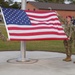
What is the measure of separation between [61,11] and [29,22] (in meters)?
49.2

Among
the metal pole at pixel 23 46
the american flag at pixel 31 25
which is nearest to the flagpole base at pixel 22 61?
the metal pole at pixel 23 46

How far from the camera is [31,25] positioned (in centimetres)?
862

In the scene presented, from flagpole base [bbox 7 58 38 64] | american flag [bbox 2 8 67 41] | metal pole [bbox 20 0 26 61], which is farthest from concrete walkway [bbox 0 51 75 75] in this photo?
american flag [bbox 2 8 67 41]

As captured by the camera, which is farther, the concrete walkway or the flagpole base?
the flagpole base

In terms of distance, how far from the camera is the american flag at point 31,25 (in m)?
8.30

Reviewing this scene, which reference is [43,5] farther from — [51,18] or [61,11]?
[51,18]

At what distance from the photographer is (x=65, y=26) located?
9227 mm

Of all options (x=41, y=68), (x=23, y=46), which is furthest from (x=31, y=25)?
(x=41, y=68)

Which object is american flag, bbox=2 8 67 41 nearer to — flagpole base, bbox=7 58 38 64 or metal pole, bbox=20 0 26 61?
metal pole, bbox=20 0 26 61

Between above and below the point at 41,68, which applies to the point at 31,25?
above

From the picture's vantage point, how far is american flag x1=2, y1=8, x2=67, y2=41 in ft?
27.2

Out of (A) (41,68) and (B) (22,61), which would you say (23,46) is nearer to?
(B) (22,61)

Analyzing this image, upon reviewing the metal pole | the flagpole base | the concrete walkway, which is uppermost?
the metal pole

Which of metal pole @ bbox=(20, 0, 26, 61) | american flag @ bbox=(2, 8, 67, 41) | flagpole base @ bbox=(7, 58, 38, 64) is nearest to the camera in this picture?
american flag @ bbox=(2, 8, 67, 41)
